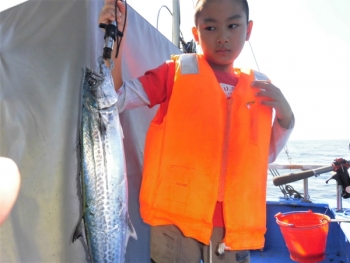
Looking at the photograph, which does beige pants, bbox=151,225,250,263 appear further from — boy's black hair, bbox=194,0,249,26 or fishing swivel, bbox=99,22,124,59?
boy's black hair, bbox=194,0,249,26

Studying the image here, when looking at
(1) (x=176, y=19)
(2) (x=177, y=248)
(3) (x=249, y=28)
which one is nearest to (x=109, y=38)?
(3) (x=249, y=28)

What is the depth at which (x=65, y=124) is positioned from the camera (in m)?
2.18

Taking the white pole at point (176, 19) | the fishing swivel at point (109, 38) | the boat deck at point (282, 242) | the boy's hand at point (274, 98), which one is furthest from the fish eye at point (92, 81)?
the boat deck at point (282, 242)

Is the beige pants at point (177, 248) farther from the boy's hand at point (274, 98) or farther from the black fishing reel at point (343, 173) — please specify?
the black fishing reel at point (343, 173)

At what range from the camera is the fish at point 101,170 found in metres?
1.70

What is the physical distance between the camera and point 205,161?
1.92m

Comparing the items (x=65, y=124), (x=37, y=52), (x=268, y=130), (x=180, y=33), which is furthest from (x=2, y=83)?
(x=180, y=33)

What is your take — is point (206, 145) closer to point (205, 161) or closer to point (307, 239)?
point (205, 161)

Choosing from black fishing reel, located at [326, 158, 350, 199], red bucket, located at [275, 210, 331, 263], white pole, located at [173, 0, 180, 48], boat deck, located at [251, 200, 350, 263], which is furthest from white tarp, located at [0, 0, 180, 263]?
boat deck, located at [251, 200, 350, 263]

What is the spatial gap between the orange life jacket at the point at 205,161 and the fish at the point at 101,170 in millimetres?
243

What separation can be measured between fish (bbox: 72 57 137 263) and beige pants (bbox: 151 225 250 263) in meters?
0.25

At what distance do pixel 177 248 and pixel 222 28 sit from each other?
1.36 metres

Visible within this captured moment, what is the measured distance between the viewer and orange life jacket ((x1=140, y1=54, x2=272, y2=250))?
6.10ft

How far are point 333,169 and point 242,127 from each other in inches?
78.9
